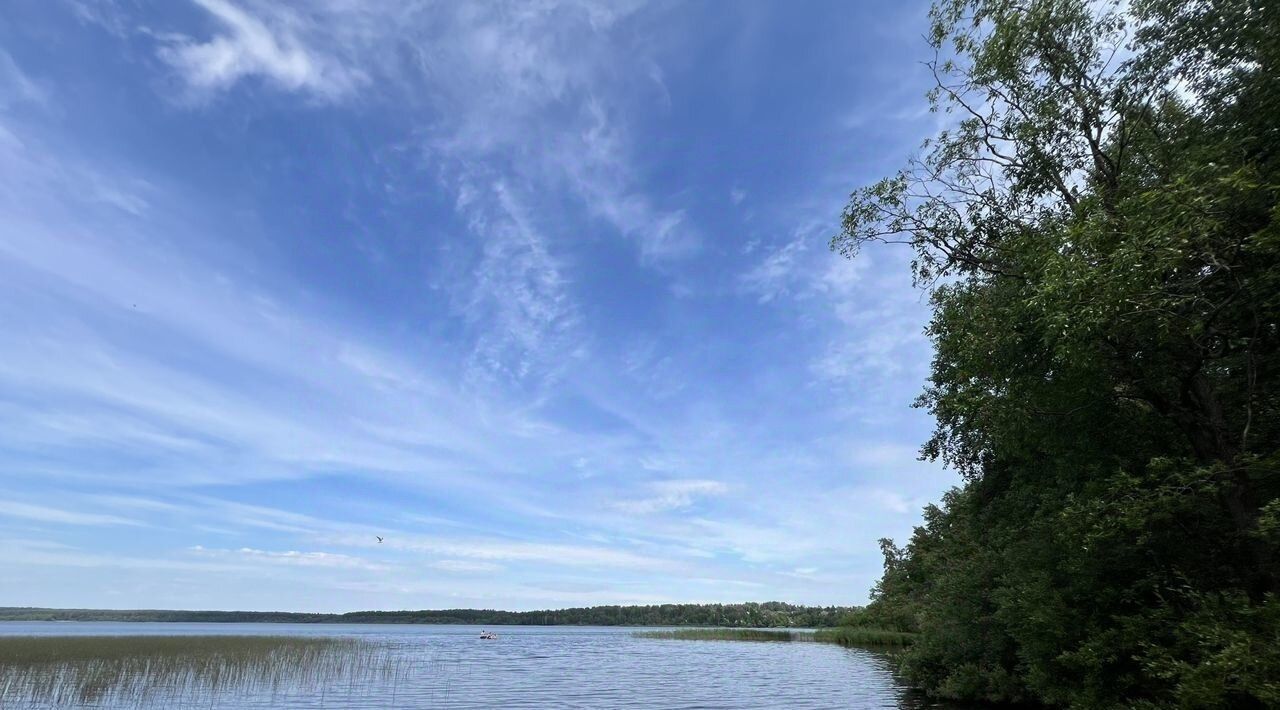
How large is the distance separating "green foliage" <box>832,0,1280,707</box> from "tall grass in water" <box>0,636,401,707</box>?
102 feet

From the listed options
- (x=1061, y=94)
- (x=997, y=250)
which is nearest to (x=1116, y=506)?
(x=997, y=250)

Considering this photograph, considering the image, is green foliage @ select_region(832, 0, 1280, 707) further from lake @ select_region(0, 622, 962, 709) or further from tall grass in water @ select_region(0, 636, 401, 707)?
tall grass in water @ select_region(0, 636, 401, 707)

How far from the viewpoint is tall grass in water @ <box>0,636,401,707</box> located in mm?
27047

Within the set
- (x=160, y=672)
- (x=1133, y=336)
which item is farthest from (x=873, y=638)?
(x=1133, y=336)

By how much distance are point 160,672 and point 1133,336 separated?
136 ft

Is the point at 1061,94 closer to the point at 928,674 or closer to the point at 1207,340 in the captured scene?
the point at 1207,340

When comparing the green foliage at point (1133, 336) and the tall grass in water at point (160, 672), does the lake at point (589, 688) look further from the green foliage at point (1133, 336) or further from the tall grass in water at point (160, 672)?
the green foliage at point (1133, 336)

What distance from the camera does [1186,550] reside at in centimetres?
1598

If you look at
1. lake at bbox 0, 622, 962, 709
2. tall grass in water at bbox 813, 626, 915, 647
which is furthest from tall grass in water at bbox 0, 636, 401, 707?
tall grass in water at bbox 813, 626, 915, 647

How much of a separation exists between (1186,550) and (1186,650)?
2.62 m

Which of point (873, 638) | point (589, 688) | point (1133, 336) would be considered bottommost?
point (589, 688)

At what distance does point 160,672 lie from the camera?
3316 centimetres

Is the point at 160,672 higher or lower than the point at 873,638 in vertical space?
lower

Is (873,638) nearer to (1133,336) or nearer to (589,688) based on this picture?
(589,688)
